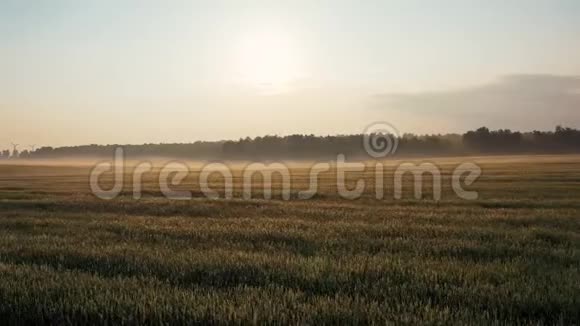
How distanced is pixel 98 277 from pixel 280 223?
8.02 metres

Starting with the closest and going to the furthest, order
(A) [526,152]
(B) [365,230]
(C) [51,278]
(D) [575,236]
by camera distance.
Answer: (C) [51,278] < (D) [575,236] < (B) [365,230] < (A) [526,152]

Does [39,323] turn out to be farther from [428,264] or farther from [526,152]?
[526,152]

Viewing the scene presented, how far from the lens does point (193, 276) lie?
340 inches

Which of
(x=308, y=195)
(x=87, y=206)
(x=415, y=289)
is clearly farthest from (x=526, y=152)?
(x=415, y=289)

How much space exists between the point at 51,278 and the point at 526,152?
180 meters

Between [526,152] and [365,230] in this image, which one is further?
[526,152]

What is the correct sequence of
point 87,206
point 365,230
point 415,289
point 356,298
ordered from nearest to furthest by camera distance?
point 356,298 → point 415,289 → point 365,230 → point 87,206

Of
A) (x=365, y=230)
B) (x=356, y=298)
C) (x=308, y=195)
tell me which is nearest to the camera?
(x=356, y=298)

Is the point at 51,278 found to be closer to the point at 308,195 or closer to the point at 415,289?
the point at 415,289

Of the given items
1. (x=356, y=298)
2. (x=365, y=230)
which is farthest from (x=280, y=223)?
(x=356, y=298)

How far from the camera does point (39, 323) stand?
6.40 meters

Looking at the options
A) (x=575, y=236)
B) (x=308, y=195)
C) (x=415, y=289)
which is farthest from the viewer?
(x=308, y=195)

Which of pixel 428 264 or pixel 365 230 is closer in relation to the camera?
pixel 428 264

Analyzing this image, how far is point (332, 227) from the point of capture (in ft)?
49.8
